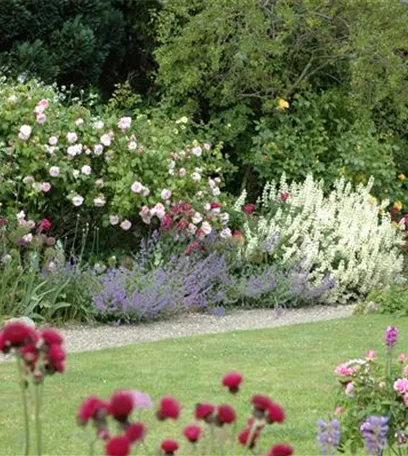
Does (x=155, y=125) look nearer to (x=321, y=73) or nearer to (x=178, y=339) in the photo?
(x=321, y=73)

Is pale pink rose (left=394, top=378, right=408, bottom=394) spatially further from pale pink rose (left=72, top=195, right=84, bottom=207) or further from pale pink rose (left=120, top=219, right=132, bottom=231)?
pale pink rose (left=120, top=219, right=132, bottom=231)

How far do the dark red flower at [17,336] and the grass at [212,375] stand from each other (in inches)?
107

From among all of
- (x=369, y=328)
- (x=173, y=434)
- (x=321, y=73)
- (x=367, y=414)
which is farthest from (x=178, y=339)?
(x=321, y=73)

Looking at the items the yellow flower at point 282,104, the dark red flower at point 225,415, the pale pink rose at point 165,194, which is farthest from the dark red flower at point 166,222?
the dark red flower at point 225,415

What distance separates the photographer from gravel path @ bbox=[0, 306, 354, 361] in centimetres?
860

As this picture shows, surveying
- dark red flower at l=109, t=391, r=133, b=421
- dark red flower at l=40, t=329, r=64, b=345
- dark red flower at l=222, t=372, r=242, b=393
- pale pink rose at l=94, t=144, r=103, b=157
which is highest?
pale pink rose at l=94, t=144, r=103, b=157

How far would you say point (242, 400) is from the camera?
654 centimetres

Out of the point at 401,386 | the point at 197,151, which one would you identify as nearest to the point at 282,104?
the point at 197,151

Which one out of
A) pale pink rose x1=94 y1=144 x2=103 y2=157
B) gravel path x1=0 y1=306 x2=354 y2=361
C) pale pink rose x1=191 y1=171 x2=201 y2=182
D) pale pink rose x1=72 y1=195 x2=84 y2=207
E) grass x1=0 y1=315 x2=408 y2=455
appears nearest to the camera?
grass x1=0 y1=315 x2=408 y2=455

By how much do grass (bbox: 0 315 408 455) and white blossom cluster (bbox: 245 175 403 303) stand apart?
190 centimetres

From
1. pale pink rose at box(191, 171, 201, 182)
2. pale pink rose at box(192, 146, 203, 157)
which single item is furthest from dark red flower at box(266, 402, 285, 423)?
pale pink rose at box(192, 146, 203, 157)

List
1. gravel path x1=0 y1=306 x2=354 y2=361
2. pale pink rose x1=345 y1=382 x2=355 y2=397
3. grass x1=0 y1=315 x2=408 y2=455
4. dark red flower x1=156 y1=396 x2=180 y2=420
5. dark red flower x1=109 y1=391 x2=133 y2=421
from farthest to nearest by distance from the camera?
gravel path x1=0 y1=306 x2=354 y2=361 < grass x1=0 y1=315 x2=408 y2=455 < pale pink rose x1=345 y1=382 x2=355 y2=397 < dark red flower x1=156 y1=396 x2=180 y2=420 < dark red flower x1=109 y1=391 x2=133 y2=421

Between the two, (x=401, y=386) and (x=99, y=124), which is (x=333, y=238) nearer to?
(x=99, y=124)

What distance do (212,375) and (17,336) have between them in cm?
474
